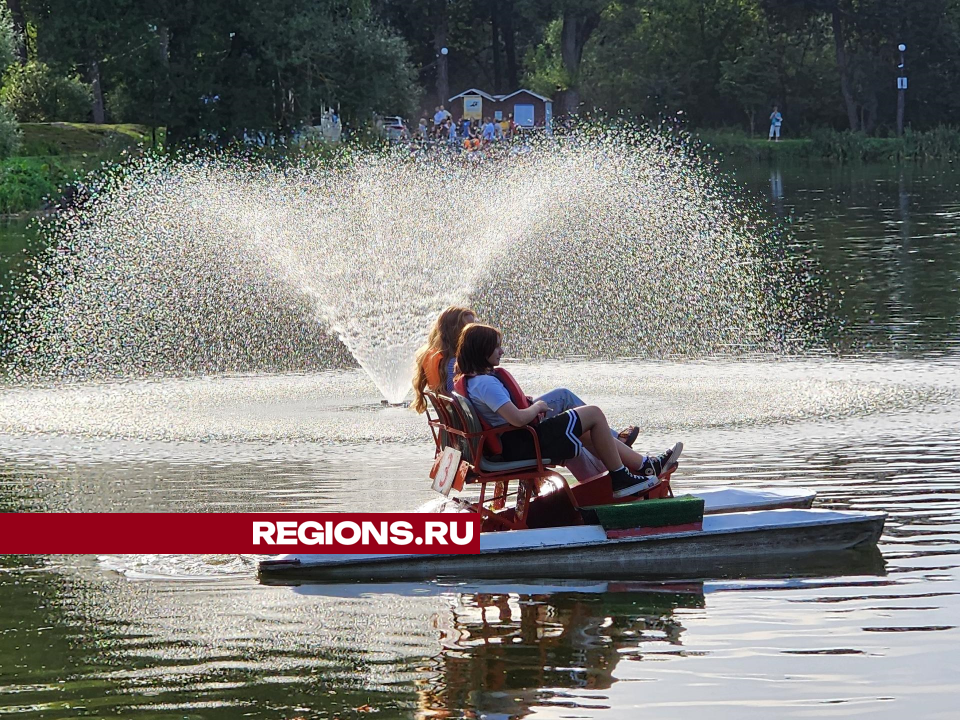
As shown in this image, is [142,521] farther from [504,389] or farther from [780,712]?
[780,712]

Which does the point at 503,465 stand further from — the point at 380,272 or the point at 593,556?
the point at 380,272

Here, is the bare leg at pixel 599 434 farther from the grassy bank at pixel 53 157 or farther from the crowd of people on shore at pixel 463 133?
the crowd of people on shore at pixel 463 133

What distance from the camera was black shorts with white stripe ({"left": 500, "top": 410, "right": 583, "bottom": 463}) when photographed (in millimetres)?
9750

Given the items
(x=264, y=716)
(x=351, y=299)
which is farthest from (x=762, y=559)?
(x=351, y=299)

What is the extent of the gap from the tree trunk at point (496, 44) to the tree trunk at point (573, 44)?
4.20 meters

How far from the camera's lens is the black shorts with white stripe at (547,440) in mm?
9750

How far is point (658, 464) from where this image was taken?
398 inches

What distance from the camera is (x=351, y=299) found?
21.4 metres

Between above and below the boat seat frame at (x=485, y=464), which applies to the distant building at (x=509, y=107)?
above

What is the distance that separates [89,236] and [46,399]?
65.4 feet

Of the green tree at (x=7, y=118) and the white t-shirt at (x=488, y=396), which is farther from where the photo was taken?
the green tree at (x=7, y=118)

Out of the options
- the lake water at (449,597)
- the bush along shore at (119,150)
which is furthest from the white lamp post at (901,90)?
the lake water at (449,597)

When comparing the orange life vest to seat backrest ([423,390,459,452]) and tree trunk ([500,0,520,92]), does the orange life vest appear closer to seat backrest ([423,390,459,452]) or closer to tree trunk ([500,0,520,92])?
seat backrest ([423,390,459,452])

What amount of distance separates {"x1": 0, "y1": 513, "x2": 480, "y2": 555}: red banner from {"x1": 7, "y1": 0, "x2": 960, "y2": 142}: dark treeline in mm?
41999
